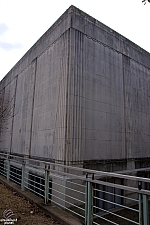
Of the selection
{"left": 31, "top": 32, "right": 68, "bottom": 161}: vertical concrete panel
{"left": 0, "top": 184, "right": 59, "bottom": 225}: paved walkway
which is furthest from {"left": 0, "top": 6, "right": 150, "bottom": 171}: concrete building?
{"left": 0, "top": 184, "right": 59, "bottom": 225}: paved walkway

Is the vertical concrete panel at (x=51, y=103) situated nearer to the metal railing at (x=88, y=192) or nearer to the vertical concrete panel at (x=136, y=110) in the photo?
the metal railing at (x=88, y=192)

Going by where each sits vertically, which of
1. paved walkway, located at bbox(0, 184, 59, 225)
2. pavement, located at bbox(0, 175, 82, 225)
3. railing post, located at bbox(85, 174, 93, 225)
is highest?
railing post, located at bbox(85, 174, 93, 225)

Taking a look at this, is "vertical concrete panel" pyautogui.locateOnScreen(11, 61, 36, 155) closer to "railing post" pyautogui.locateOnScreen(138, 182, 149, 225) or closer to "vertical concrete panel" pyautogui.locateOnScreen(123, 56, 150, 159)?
"vertical concrete panel" pyautogui.locateOnScreen(123, 56, 150, 159)

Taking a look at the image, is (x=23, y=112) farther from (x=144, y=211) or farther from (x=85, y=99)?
(x=144, y=211)

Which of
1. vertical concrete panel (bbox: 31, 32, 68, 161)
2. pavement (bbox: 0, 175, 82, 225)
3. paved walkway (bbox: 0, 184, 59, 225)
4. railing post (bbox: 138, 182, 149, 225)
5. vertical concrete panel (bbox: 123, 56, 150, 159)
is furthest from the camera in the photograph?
vertical concrete panel (bbox: 123, 56, 150, 159)

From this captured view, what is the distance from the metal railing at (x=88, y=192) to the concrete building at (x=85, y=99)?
74 cm

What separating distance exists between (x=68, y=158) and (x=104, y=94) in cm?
381

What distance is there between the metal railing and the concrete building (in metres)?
0.74

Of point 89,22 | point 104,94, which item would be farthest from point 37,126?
point 89,22

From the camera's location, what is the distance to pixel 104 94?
9242 millimetres

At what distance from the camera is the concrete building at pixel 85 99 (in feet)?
25.7

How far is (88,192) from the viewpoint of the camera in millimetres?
3602

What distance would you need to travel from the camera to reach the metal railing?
2.91 m

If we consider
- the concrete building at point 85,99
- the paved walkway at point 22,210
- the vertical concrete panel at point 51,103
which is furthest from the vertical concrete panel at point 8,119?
the paved walkway at point 22,210
